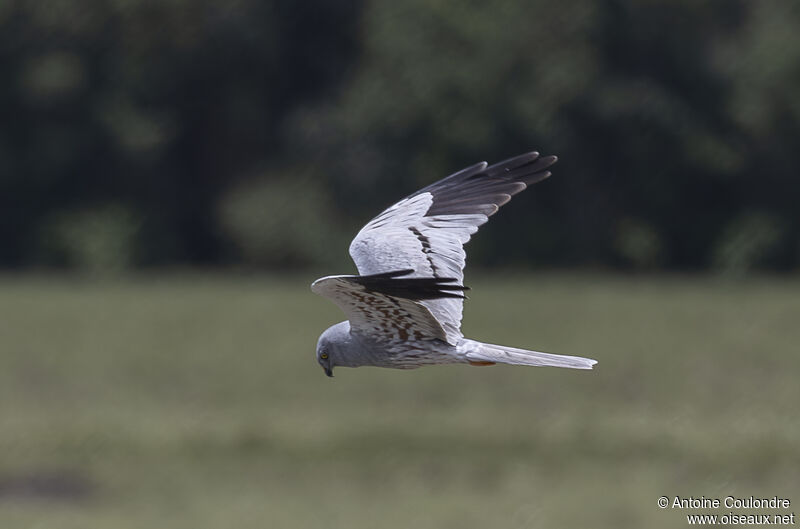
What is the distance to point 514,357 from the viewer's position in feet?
18.7

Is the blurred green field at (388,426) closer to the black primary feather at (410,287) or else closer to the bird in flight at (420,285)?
the bird in flight at (420,285)

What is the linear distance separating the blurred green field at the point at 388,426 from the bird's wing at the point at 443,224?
26.8 feet

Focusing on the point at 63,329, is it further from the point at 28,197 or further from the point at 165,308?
the point at 28,197

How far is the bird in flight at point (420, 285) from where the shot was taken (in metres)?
5.42

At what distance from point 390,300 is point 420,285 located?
0.32 meters

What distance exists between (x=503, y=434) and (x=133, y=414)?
557 centimetres

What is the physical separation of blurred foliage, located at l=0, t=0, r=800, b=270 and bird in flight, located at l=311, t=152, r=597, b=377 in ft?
85.0

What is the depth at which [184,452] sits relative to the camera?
18.1 m

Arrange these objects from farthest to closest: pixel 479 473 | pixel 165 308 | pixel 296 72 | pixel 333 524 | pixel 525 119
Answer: pixel 296 72, pixel 525 119, pixel 165 308, pixel 479 473, pixel 333 524

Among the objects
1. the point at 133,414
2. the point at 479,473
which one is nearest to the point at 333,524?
the point at 479,473

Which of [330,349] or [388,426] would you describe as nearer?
[330,349]

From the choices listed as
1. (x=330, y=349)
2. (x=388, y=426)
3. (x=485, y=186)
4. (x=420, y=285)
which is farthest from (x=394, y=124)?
(x=420, y=285)

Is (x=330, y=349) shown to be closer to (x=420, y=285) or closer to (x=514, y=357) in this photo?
(x=420, y=285)

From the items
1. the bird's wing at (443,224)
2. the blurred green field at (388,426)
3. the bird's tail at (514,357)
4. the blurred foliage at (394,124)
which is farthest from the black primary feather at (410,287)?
the blurred foliage at (394,124)
